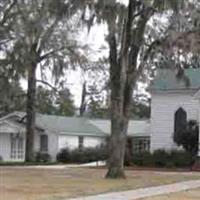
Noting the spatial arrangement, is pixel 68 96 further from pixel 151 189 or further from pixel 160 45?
pixel 151 189

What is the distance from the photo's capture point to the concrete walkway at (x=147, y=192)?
20.5 metres

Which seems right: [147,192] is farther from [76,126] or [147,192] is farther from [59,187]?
[76,126]

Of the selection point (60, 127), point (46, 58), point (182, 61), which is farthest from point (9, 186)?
point (60, 127)

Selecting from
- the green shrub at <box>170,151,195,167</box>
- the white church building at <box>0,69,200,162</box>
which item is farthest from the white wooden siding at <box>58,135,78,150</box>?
the green shrub at <box>170,151,195,167</box>

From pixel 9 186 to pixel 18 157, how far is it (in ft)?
Answer: 109

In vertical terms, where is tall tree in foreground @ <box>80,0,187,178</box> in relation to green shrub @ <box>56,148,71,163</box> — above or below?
above

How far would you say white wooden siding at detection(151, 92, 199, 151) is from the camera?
45.9 metres

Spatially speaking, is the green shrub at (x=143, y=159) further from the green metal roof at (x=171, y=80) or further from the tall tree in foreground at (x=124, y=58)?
the tall tree in foreground at (x=124, y=58)

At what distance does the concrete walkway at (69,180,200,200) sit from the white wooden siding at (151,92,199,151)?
18430 mm

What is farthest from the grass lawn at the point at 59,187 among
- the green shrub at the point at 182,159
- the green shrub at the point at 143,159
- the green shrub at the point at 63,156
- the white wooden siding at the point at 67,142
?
the white wooden siding at the point at 67,142

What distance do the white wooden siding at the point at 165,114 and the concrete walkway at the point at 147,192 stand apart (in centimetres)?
1843

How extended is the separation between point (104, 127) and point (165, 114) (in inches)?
628

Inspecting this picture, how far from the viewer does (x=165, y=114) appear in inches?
1836

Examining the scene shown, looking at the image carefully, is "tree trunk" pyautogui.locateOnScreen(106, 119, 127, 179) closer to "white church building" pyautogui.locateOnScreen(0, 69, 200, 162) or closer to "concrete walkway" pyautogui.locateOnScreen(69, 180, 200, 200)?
"concrete walkway" pyautogui.locateOnScreen(69, 180, 200, 200)
